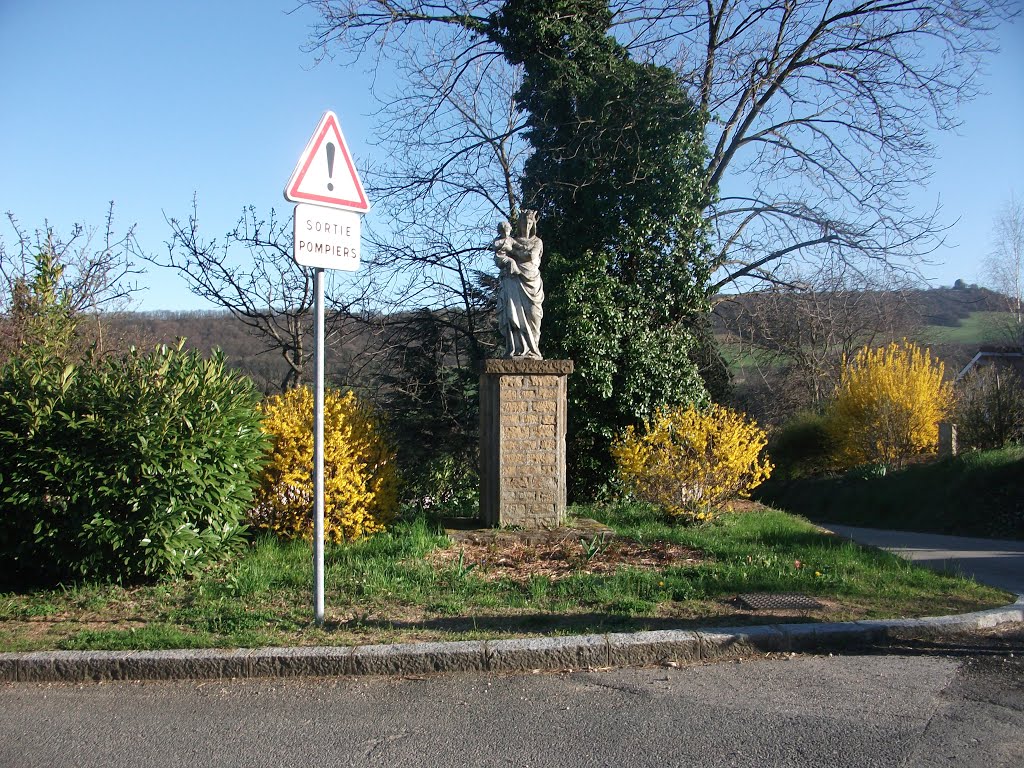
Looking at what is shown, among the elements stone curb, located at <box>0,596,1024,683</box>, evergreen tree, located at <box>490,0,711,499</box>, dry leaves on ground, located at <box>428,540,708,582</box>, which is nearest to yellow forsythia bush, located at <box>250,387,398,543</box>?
dry leaves on ground, located at <box>428,540,708,582</box>

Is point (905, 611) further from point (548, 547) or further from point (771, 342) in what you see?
point (771, 342)

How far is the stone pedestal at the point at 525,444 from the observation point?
27.2 ft

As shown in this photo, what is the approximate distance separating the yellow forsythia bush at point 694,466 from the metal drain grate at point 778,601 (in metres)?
3.21

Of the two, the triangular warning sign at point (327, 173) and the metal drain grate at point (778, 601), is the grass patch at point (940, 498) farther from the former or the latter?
the triangular warning sign at point (327, 173)

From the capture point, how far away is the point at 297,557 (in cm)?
688

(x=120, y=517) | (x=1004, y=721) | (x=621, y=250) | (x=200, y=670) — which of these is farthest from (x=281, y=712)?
(x=621, y=250)

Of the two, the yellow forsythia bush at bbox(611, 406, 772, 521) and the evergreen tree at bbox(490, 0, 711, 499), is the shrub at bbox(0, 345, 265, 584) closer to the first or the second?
the yellow forsythia bush at bbox(611, 406, 772, 521)

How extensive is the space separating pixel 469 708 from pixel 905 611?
3.27 metres

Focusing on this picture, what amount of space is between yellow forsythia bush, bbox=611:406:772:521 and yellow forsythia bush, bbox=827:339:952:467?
12724mm

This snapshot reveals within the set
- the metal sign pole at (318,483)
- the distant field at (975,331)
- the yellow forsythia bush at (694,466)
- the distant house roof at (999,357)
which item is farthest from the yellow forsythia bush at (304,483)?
the distant field at (975,331)

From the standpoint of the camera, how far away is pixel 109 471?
5.89 m

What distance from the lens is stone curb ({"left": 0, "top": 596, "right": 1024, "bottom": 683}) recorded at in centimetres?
452

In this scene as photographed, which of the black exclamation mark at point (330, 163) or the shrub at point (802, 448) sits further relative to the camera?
the shrub at point (802, 448)

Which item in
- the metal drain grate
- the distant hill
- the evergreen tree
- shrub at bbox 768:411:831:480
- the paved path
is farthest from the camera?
the distant hill
